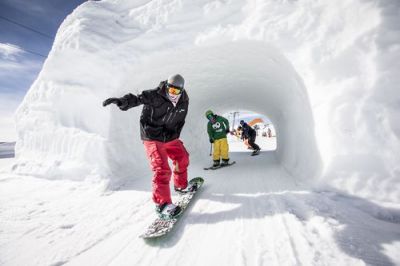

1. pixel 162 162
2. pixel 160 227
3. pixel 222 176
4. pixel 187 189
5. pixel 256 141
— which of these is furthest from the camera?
pixel 256 141

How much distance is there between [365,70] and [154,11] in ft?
14.1

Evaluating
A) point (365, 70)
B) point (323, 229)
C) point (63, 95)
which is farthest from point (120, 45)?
point (323, 229)

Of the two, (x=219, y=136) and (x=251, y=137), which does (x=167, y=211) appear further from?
(x=251, y=137)

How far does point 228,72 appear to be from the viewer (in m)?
6.41

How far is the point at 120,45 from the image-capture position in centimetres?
466

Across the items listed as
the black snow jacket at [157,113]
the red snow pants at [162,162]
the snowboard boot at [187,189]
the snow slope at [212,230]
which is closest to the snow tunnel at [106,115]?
the snow slope at [212,230]

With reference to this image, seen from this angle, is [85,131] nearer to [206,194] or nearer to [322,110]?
[206,194]

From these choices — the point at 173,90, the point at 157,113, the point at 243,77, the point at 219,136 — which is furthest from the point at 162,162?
the point at 243,77

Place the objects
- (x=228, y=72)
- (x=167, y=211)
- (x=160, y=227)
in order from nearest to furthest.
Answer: (x=160, y=227) → (x=167, y=211) → (x=228, y=72)

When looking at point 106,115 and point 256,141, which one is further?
point 256,141

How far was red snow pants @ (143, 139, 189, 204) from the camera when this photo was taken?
2738mm

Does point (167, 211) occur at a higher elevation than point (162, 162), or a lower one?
lower

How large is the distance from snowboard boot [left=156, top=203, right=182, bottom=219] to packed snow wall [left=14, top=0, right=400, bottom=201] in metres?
1.95

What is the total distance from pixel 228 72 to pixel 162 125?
4007mm
